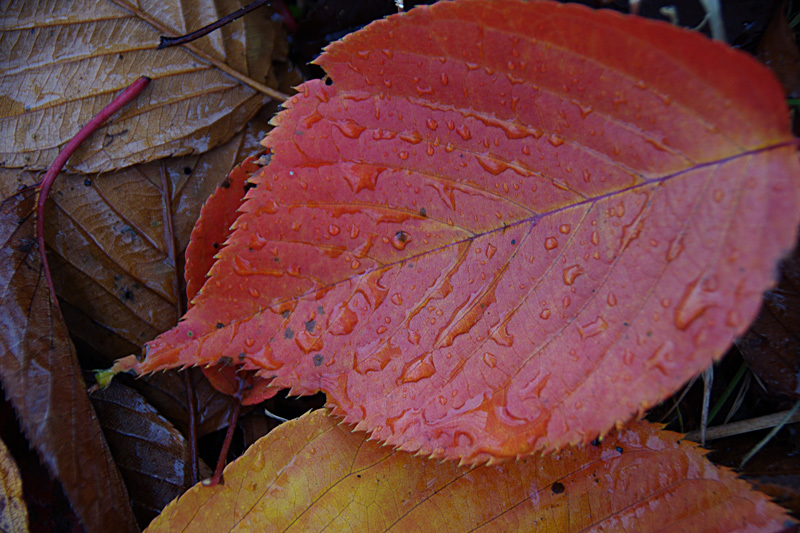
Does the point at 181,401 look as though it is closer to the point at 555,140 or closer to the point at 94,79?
the point at 94,79

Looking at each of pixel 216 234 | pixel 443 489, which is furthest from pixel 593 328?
pixel 216 234

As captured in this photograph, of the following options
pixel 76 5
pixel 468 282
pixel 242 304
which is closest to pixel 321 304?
pixel 242 304

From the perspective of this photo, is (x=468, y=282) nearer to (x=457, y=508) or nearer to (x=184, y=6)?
(x=457, y=508)

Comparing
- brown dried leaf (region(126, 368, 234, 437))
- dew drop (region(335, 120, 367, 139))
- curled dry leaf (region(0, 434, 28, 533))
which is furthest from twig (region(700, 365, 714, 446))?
curled dry leaf (region(0, 434, 28, 533))

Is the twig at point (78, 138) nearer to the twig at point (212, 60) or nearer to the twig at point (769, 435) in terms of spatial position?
the twig at point (212, 60)

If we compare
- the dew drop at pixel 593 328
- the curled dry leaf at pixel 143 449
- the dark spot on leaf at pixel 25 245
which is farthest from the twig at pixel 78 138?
the dew drop at pixel 593 328

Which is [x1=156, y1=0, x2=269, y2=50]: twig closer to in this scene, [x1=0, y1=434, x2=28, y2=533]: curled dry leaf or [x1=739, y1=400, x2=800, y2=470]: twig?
[x1=0, y1=434, x2=28, y2=533]: curled dry leaf
